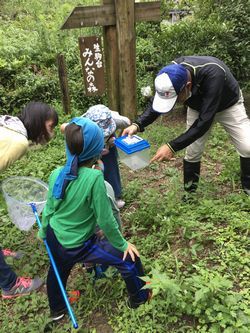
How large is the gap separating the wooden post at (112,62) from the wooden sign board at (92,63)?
0.10 m

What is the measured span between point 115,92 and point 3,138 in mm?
3141

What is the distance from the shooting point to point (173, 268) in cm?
284

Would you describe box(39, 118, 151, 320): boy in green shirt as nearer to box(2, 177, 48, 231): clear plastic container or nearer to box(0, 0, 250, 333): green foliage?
box(0, 0, 250, 333): green foliage

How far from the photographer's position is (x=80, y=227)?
2.38 m

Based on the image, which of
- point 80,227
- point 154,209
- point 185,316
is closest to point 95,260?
point 80,227

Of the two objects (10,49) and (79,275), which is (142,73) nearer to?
(10,49)

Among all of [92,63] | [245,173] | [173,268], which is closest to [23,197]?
[173,268]

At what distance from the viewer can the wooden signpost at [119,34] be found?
4.66 metres

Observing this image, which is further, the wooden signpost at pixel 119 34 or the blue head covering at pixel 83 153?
the wooden signpost at pixel 119 34

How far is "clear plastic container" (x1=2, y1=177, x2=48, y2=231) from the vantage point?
3021mm

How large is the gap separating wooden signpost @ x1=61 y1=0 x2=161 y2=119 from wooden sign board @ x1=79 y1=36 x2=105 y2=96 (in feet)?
0.35

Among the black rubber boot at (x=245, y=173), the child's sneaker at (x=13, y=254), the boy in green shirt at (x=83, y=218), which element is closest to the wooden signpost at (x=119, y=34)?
the black rubber boot at (x=245, y=173)

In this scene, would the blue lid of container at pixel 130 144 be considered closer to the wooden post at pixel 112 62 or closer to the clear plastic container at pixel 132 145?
the clear plastic container at pixel 132 145

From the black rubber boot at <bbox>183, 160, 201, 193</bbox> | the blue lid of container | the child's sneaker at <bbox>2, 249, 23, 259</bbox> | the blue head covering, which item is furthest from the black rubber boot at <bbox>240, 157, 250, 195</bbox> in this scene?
the child's sneaker at <bbox>2, 249, 23, 259</bbox>
